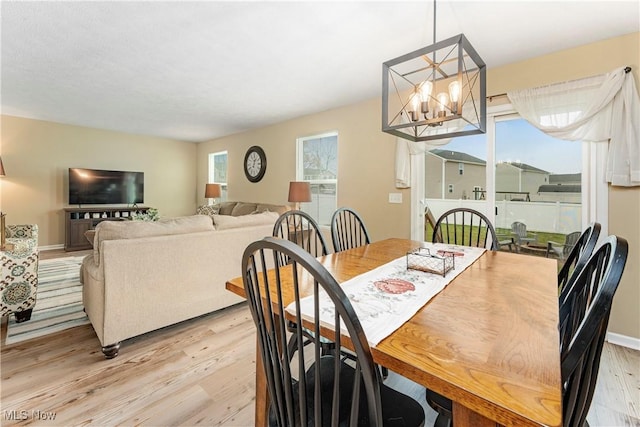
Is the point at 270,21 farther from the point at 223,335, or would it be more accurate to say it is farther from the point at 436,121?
the point at 223,335

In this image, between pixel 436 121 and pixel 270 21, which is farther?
pixel 270 21

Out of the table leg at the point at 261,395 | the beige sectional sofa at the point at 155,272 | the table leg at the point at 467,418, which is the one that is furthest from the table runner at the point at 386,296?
the beige sectional sofa at the point at 155,272

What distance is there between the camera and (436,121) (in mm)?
1420

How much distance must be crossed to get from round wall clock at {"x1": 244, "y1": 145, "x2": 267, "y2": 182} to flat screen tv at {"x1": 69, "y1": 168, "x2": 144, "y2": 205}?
243cm

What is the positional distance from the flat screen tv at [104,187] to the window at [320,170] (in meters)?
3.73

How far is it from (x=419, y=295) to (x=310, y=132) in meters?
3.72

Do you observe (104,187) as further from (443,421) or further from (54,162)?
(443,421)

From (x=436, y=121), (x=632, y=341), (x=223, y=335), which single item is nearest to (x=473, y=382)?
(x=436, y=121)

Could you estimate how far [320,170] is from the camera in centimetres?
447

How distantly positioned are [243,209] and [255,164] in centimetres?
90

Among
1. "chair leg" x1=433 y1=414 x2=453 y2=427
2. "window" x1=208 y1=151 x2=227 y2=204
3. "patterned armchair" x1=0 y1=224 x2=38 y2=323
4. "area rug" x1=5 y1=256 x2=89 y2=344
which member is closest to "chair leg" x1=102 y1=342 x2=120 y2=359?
"area rug" x1=5 y1=256 x2=89 y2=344

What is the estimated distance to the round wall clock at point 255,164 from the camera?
5.23 metres

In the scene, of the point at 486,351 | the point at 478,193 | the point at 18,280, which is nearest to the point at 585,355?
the point at 486,351

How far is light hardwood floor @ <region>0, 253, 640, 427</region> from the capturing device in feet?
4.83
